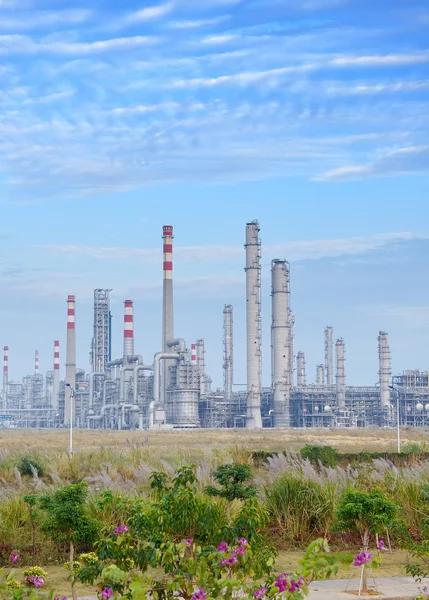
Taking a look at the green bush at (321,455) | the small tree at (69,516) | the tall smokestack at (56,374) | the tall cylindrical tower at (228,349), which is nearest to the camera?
the small tree at (69,516)

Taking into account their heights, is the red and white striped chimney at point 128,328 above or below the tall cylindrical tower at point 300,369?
above

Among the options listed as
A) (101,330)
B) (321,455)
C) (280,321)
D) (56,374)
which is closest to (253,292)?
(280,321)

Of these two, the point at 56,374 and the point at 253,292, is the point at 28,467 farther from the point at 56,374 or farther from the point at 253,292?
the point at 56,374

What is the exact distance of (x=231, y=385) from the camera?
112 meters

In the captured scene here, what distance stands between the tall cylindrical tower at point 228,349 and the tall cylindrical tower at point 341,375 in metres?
12.2

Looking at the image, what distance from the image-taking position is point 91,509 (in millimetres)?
12836

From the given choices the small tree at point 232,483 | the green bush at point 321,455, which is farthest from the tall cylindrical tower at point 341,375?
the small tree at point 232,483

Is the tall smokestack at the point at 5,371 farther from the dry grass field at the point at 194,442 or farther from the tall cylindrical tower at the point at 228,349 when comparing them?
the dry grass field at the point at 194,442

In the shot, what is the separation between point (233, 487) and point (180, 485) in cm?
381

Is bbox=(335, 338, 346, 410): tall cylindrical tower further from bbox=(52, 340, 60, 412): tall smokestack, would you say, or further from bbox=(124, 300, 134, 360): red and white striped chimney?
bbox=(52, 340, 60, 412): tall smokestack

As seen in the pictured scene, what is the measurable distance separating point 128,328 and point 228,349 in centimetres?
1413

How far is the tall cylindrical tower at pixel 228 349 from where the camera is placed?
110 m

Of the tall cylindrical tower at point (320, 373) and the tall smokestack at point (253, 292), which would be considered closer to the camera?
the tall smokestack at point (253, 292)

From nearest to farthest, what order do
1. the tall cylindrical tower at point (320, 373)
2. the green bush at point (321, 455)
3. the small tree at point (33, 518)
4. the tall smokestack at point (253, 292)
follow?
the small tree at point (33, 518), the green bush at point (321, 455), the tall smokestack at point (253, 292), the tall cylindrical tower at point (320, 373)
